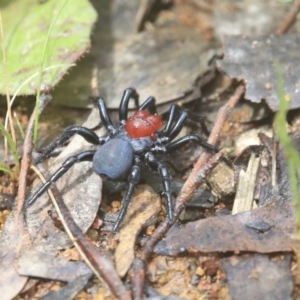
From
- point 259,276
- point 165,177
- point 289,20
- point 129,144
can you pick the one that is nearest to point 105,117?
point 129,144

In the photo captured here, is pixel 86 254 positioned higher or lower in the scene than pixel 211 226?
lower

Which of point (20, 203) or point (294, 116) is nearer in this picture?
point (20, 203)

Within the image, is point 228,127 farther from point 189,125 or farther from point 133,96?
point 133,96

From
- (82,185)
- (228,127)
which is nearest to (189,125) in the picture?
(228,127)

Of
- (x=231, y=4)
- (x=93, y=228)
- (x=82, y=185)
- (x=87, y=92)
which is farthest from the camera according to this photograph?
(x=231, y=4)

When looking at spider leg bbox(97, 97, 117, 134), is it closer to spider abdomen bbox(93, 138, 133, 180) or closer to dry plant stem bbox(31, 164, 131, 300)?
spider abdomen bbox(93, 138, 133, 180)

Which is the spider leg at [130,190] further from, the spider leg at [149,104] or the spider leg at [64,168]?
the spider leg at [149,104]

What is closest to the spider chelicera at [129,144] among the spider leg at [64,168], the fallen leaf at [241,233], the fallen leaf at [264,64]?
the spider leg at [64,168]
